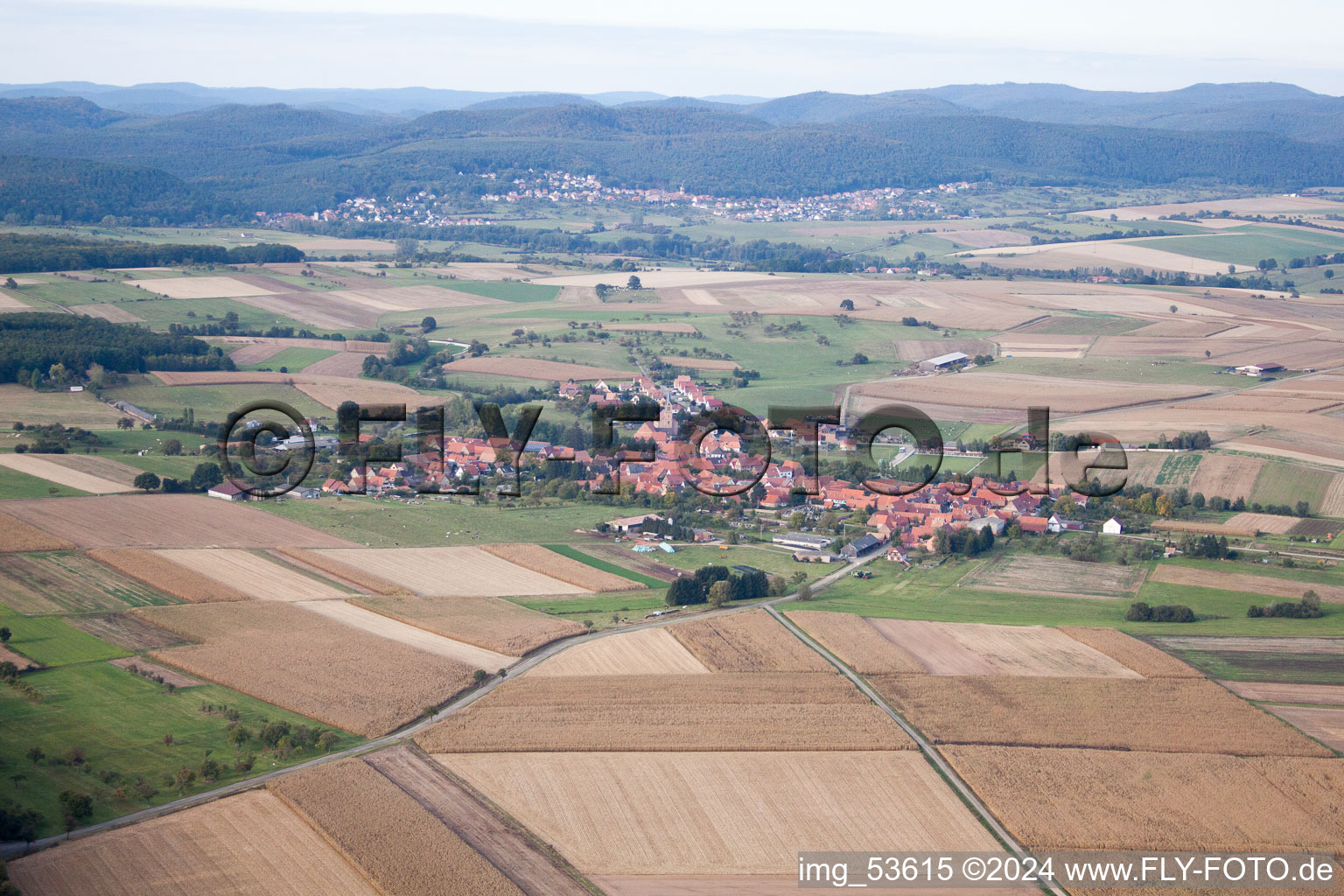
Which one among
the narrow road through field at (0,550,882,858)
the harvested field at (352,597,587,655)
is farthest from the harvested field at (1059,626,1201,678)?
the harvested field at (352,597,587,655)

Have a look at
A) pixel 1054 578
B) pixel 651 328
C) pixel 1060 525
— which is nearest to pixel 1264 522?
pixel 1060 525

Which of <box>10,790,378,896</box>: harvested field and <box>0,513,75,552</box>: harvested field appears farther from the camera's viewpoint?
<box>0,513,75,552</box>: harvested field

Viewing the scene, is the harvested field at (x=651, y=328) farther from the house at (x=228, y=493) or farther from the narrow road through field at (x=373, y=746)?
the narrow road through field at (x=373, y=746)

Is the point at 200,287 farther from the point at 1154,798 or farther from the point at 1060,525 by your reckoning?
the point at 1154,798

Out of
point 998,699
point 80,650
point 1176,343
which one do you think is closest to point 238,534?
point 80,650

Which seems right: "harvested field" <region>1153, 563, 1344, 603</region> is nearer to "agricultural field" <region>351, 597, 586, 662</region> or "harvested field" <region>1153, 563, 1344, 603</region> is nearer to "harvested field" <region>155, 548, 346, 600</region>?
"agricultural field" <region>351, 597, 586, 662</region>

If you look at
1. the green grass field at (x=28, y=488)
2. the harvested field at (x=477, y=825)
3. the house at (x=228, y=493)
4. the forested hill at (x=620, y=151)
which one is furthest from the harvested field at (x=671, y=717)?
the forested hill at (x=620, y=151)
